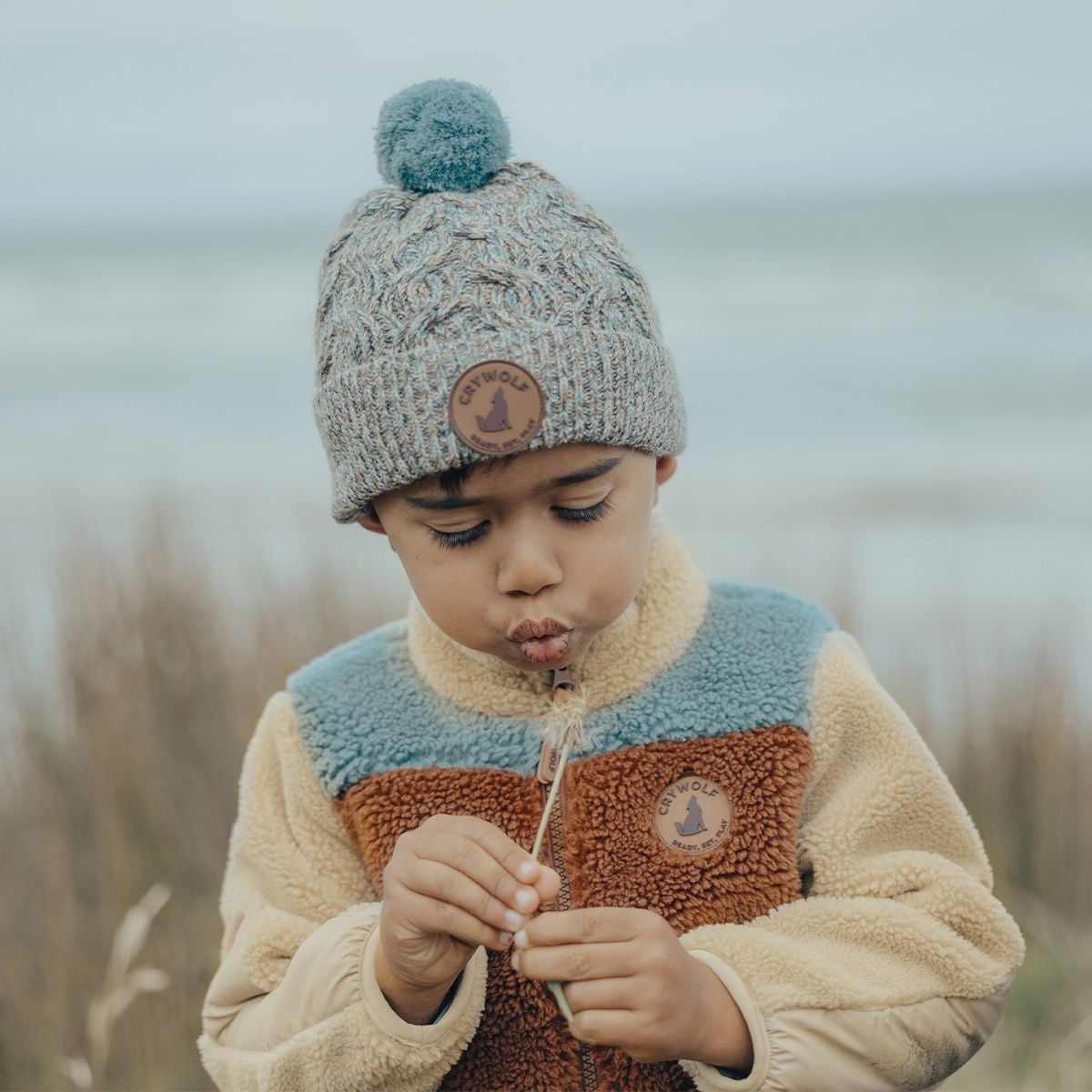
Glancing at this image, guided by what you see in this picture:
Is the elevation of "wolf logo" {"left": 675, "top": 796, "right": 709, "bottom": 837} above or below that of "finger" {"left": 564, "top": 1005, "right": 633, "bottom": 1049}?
above

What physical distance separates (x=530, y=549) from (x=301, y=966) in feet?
1.95

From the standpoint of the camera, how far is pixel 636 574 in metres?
1.79

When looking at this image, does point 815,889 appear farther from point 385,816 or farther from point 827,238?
point 827,238

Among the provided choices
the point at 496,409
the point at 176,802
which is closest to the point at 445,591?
the point at 496,409

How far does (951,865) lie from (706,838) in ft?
1.01

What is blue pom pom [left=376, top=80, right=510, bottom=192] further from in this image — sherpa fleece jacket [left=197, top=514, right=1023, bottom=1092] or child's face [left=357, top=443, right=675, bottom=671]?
sherpa fleece jacket [left=197, top=514, right=1023, bottom=1092]

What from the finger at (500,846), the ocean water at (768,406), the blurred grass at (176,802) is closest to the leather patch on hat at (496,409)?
the finger at (500,846)

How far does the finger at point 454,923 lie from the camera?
161 centimetres

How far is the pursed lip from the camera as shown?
171 centimetres

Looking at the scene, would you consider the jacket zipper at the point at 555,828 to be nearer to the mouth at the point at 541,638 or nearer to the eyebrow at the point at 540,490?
the mouth at the point at 541,638

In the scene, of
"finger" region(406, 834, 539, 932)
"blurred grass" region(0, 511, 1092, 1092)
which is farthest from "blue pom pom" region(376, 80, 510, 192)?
"blurred grass" region(0, 511, 1092, 1092)

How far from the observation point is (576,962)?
5.25 ft

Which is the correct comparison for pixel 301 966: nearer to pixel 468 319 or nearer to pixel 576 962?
pixel 576 962

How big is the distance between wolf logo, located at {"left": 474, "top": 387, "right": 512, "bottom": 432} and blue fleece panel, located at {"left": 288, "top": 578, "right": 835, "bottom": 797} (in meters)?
0.44
